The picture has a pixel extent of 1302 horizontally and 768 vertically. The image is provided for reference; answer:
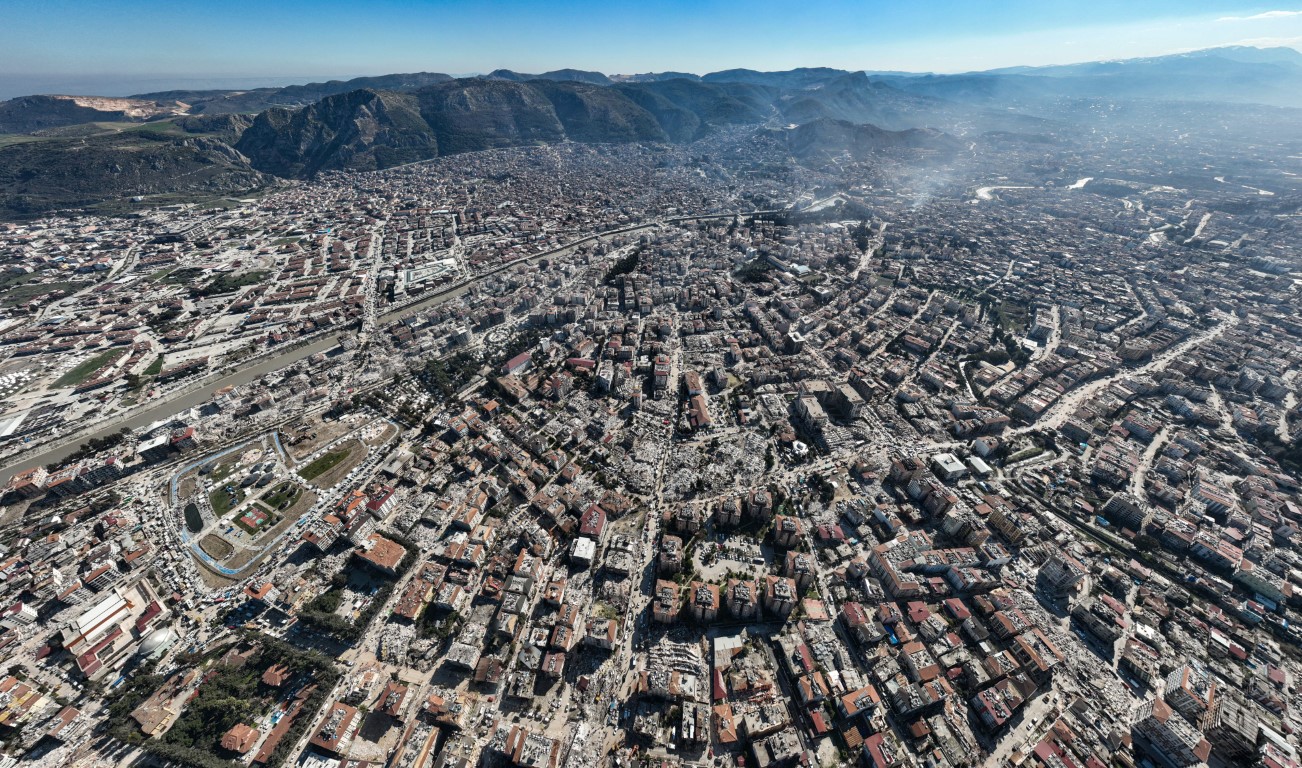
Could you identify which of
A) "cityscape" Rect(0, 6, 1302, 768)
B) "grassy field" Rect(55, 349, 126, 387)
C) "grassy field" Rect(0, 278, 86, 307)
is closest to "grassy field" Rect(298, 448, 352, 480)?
"cityscape" Rect(0, 6, 1302, 768)

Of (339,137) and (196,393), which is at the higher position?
(339,137)

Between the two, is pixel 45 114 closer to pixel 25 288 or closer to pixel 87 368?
pixel 25 288

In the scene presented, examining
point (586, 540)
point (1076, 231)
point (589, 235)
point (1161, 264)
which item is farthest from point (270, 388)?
point (1076, 231)

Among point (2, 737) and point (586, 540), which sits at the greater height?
point (586, 540)

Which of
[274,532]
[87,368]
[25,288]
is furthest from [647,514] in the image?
[25,288]

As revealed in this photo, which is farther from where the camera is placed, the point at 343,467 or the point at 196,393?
the point at 196,393

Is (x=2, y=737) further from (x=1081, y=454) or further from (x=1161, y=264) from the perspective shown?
(x=1161, y=264)

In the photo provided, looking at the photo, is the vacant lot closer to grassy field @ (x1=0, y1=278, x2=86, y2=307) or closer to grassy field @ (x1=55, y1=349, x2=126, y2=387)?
grassy field @ (x1=55, y1=349, x2=126, y2=387)
